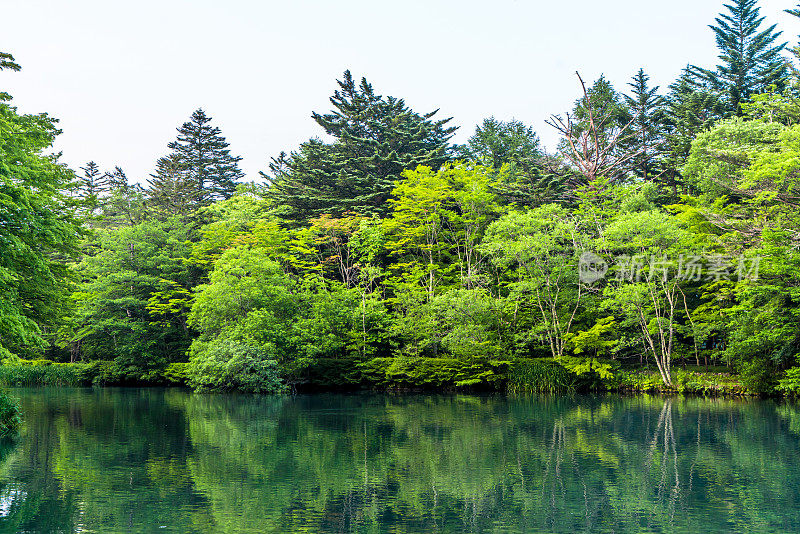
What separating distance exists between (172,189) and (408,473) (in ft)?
143

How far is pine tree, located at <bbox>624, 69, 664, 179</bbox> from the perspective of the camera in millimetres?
39219

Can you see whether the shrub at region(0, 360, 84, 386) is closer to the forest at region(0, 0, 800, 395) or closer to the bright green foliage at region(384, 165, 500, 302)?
the forest at region(0, 0, 800, 395)

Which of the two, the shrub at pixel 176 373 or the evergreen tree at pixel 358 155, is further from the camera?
the evergreen tree at pixel 358 155

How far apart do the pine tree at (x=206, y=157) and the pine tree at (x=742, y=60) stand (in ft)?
125

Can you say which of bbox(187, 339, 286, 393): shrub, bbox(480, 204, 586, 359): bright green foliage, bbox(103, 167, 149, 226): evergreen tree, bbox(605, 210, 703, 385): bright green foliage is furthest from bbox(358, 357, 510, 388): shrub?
bbox(103, 167, 149, 226): evergreen tree

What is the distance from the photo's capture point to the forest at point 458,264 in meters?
22.5

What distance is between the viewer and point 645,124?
42.1 meters

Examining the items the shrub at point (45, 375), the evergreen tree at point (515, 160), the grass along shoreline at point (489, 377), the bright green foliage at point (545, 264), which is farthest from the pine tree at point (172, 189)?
the bright green foliage at point (545, 264)

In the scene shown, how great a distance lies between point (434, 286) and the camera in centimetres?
3294

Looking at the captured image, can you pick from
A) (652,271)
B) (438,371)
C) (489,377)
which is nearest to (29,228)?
(438,371)

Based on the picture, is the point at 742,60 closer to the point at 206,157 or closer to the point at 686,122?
the point at 686,122

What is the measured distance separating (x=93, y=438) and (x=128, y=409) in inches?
309

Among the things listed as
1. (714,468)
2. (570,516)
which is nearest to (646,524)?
(570,516)

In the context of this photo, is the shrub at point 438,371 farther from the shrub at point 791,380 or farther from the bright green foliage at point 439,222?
the shrub at point 791,380
